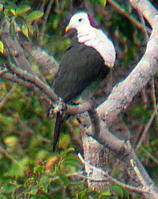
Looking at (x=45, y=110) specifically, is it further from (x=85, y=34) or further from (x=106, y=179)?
(x=106, y=179)

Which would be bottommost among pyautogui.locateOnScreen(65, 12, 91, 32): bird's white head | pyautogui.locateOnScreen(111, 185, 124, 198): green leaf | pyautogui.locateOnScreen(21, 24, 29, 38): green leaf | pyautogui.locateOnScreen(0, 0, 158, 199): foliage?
pyautogui.locateOnScreen(0, 0, 158, 199): foliage

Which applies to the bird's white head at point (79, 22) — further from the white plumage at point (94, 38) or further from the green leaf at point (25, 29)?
the green leaf at point (25, 29)

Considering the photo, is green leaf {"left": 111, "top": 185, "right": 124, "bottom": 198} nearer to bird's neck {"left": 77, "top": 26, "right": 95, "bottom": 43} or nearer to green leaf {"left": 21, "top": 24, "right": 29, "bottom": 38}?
green leaf {"left": 21, "top": 24, "right": 29, "bottom": 38}

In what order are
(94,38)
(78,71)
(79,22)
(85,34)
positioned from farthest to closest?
(79,22), (85,34), (94,38), (78,71)

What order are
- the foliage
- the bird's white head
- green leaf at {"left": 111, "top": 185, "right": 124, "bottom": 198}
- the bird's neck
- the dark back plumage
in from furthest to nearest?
1. the foliage
2. the bird's white head
3. the bird's neck
4. the dark back plumage
5. green leaf at {"left": 111, "top": 185, "right": 124, "bottom": 198}

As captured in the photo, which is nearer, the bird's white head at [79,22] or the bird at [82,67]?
the bird at [82,67]

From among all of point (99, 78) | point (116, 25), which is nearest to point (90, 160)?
point (99, 78)

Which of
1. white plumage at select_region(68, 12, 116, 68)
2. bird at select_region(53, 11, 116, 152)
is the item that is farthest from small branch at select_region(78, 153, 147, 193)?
white plumage at select_region(68, 12, 116, 68)

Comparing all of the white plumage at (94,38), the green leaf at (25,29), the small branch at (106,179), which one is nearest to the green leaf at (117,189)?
the small branch at (106,179)

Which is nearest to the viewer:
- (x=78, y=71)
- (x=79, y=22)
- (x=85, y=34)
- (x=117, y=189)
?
(x=117, y=189)

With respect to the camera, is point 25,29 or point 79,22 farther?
point 79,22

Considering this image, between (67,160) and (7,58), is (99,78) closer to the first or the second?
(67,160)

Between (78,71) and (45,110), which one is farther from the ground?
(78,71)

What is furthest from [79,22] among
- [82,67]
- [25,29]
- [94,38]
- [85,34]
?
[25,29]
